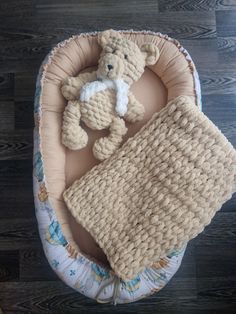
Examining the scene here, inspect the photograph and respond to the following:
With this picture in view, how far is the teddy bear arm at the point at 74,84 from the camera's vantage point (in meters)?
1.18

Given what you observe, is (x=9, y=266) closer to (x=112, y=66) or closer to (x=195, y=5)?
(x=112, y=66)

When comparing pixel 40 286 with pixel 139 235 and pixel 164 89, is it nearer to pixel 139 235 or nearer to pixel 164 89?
pixel 139 235

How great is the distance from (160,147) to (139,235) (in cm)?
25

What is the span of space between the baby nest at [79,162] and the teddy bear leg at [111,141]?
0.14 feet

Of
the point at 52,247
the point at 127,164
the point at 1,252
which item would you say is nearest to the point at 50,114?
the point at 127,164

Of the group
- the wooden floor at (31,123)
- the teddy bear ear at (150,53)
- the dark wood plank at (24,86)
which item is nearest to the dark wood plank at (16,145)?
the wooden floor at (31,123)

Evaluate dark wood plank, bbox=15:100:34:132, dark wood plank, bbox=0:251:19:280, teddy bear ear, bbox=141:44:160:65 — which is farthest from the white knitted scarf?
dark wood plank, bbox=0:251:19:280

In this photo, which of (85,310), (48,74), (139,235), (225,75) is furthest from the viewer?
(225,75)

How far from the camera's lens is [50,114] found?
47.1 inches

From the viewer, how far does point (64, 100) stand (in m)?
1.22

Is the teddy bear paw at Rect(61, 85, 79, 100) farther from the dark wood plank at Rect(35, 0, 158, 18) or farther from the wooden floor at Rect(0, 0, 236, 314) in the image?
the dark wood plank at Rect(35, 0, 158, 18)

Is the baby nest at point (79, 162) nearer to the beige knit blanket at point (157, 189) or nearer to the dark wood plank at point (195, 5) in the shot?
the beige knit blanket at point (157, 189)

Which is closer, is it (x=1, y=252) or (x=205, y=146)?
(x=205, y=146)

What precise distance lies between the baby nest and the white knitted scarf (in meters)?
0.09
